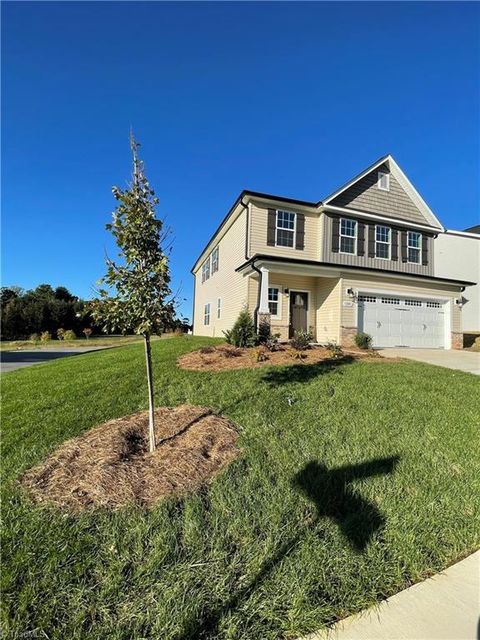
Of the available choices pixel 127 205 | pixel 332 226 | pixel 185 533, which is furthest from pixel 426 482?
pixel 332 226

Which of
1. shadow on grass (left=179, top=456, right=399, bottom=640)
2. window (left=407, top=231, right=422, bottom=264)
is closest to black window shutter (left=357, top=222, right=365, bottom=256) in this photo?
window (left=407, top=231, right=422, bottom=264)

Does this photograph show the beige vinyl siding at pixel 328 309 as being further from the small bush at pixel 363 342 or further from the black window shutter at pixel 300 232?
the black window shutter at pixel 300 232

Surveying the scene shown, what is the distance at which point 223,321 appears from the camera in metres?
17.8

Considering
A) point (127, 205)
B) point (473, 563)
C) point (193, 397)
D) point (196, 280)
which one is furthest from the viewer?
point (196, 280)

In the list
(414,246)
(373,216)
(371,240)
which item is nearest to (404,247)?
(414,246)

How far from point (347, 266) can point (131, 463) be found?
12.6 meters

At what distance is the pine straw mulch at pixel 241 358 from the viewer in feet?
26.4

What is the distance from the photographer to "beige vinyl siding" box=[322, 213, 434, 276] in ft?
50.9

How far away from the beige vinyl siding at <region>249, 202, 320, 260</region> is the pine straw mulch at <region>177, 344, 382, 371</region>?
19.3ft

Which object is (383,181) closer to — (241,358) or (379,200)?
(379,200)

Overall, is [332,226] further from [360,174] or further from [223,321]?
[223,321]

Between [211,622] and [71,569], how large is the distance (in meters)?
1.00

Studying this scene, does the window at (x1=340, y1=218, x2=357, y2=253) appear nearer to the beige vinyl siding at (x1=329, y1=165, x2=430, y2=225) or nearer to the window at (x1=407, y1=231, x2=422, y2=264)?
the beige vinyl siding at (x1=329, y1=165, x2=430, y2=225)

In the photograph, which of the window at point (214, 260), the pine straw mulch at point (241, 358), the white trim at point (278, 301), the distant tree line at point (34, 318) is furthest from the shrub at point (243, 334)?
the distant tree line at point (34, 318)
